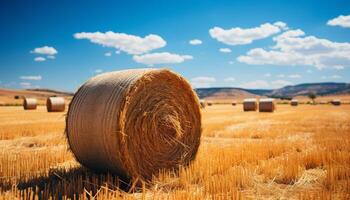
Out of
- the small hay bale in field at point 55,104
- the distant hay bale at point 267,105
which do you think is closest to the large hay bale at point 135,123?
the small hay bale in field at point 55,104

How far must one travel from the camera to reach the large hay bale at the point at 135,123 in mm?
6082

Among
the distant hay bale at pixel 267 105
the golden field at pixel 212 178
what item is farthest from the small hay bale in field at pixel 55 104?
the golden field at pixel 212 178

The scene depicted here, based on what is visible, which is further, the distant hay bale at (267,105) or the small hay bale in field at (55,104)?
the distant hay bale at (267,105)

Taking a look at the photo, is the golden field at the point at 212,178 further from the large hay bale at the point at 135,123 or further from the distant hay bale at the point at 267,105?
the distant hay bale at the point at 267,105

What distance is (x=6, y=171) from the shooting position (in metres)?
6.49

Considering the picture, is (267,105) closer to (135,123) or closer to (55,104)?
(55,104)

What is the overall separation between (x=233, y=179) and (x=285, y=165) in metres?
1.41

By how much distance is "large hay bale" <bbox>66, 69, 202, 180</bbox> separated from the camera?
608 cm

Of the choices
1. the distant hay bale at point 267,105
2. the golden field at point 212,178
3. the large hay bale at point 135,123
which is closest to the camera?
the golden field at point 212,178

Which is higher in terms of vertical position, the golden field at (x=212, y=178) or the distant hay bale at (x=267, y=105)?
the distant hay bale at (x=267, y=105)

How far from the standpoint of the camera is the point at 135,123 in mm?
6492

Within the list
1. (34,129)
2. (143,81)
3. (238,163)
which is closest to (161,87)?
(143,81)

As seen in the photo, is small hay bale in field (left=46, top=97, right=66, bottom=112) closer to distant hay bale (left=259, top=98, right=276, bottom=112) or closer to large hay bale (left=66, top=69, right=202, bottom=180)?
distant hay bale (left=259, top=98, right=276, bottom=112)

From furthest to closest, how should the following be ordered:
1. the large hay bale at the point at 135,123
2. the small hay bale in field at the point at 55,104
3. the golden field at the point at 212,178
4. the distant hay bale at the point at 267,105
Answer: the distant hay bale at the point at 267,105 < the small hay bale in field at the point at 55,104 < the large hay bale at the point at 135,123 < the golden field at the point at 212,178
